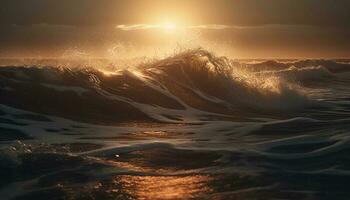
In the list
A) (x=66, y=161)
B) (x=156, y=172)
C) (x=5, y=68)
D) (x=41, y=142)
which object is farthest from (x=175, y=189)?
(x=5, y=68)

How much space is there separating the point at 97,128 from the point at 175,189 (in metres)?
6.70

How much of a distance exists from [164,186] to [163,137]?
4.76m

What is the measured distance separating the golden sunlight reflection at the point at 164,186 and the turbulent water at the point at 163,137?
0.6 inches

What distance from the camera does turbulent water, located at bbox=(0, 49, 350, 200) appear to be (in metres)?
8.43

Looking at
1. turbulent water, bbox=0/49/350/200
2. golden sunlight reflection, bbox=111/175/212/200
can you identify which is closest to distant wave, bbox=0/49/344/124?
turbulent water, bbox=0/49/350/200

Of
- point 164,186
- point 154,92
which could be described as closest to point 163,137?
point 164,186

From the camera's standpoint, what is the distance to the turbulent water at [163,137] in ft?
27.7

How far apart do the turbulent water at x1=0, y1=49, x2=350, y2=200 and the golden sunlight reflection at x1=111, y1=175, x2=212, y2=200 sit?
0.02 m

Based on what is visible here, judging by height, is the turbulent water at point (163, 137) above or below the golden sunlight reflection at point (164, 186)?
above

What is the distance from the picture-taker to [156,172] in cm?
945

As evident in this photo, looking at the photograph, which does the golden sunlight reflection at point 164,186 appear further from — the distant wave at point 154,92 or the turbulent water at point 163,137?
the distant wave at point 154,92

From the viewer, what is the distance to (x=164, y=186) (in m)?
8.44

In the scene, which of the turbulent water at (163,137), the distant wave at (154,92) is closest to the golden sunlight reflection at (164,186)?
the turbulent water at (163,137)

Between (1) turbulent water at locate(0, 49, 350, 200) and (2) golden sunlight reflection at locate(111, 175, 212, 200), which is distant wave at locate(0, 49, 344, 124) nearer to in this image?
(1) turbulent water at locate(0, 49, 350, 200)
